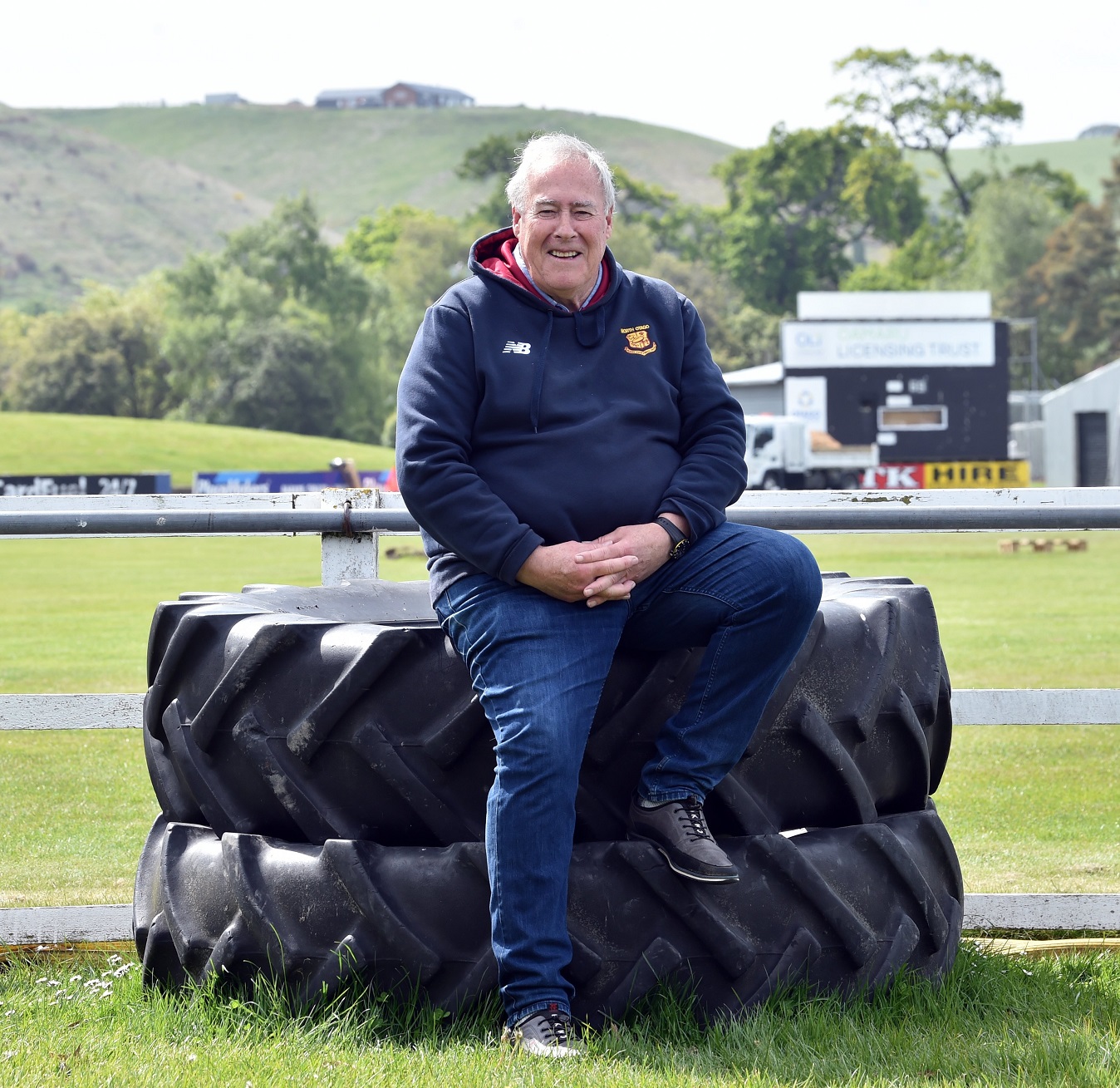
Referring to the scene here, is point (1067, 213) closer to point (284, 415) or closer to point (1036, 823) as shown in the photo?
point (284, 415)

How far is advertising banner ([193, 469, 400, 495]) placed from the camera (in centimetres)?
3959

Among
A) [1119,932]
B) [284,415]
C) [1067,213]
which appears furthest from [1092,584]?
[1067,213]

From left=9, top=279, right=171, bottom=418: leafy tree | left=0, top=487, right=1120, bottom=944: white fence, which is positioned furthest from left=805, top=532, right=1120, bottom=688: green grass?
left=9, top=279, right=171, bottom=418: leafy tree

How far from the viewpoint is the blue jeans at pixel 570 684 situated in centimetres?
274

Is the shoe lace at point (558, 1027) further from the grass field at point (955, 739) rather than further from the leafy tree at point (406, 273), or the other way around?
the leafy tree at point (406, 273)

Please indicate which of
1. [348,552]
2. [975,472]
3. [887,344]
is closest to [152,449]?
[887,344]

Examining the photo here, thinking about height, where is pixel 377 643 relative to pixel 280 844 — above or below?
above

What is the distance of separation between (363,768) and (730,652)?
0.74 m

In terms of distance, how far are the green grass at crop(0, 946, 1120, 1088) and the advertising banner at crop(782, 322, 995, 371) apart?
1849 inches

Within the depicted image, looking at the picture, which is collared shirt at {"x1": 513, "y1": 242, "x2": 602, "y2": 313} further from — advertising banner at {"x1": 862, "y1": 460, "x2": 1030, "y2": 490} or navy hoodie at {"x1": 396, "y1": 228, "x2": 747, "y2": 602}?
advertising banner at {"x1": 862, "y1": 460, "x2": 1030, "y2": 490}

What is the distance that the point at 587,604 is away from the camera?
2932 millimetres

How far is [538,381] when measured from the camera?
3082 mm

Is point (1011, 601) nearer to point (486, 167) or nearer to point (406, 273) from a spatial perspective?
point (406, 273)

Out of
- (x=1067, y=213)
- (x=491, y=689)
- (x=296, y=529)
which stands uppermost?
(x=1067, y=213)
